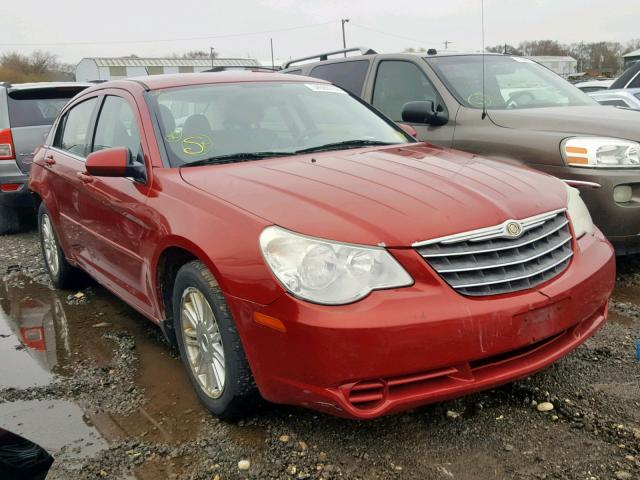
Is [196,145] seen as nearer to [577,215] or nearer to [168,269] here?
[168,269]

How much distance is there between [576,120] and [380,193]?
2577mm

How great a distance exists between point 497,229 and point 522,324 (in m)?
0.38

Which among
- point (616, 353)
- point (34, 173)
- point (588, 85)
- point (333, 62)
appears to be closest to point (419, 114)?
point (333, 62)

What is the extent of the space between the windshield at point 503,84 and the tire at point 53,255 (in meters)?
3.44

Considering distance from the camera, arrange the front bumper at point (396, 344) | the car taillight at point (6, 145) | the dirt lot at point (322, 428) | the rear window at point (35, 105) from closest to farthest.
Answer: the front bumper at point (396, 344)
the dirt lot at point (322, 428)
the car taillight at point (6, 145)
the rear window at point (35, 105)

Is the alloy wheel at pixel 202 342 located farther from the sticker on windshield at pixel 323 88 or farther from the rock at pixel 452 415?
the sticker on windshield at pixel 323 88

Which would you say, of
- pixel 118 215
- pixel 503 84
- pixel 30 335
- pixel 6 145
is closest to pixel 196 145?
pixel 118 215

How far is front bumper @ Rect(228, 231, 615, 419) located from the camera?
224 cm

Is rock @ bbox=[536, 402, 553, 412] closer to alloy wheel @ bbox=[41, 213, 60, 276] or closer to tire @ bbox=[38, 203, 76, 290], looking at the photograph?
tire @ bbox=[38, 203, 76, 290]

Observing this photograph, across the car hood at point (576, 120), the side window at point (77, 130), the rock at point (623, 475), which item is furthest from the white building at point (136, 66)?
the rock at point (623, 475)

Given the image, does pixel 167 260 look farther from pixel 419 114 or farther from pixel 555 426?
pixel 419 114

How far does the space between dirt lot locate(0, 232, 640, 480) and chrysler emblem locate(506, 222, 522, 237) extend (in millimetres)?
843

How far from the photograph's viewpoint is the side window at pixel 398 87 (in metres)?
5.57

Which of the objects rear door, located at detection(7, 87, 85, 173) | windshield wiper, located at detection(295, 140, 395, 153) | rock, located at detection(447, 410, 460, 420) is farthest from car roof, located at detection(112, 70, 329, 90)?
rear door, located at detection(7, 87, 85, 173)
